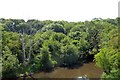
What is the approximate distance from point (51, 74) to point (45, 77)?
3.84ft

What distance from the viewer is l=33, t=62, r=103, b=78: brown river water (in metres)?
24.7

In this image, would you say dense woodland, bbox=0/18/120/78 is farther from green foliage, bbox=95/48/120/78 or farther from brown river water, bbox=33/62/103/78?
brown river water, bbox=33/62/103/78

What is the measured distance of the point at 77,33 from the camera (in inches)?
1447

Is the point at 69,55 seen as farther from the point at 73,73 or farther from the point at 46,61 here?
the point at 46,61

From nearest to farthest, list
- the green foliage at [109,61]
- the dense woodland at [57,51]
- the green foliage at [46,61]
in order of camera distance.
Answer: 1. the green foliage at [109,61]
2. the dense woodland at [57,51]
3. the green foliage at [46,61]

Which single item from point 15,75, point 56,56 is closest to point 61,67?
point 56,56

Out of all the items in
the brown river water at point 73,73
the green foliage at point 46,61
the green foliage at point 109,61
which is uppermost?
the green foliage at point 109,61

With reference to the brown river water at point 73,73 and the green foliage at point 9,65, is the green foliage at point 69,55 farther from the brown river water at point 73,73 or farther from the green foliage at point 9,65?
the green foliage at point 9,65

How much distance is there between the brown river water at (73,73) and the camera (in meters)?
24.7

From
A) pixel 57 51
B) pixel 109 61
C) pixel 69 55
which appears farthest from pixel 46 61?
pixel 109 61

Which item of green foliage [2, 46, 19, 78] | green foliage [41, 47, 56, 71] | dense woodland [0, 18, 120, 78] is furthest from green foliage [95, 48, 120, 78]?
green foliage [41, 47, 56, 71]

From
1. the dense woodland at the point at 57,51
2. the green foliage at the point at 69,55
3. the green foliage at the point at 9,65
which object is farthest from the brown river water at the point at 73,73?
the green foliage at the point at 9,65

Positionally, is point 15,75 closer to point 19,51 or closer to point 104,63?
point 19,51

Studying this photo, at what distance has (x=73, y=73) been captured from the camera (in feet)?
84.4
